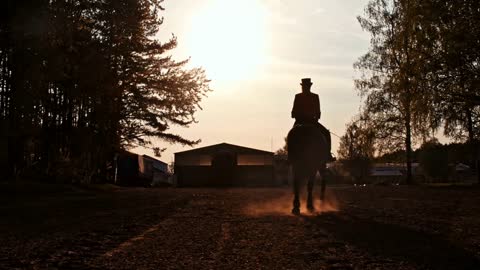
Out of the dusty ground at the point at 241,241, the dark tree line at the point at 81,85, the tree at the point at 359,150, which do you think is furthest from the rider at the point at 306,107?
the tree at the point at 359,150

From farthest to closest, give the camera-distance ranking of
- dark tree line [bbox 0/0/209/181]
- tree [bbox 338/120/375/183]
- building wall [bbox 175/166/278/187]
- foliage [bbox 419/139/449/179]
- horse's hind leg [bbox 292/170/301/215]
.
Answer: foliage [bbox 419/139/449/179]
building wall [bbox 175/166/278/187]
tree [bbox 338/120/375/183]
dark tree line [bbox 0/0/209/181]
horse's hind leg [bbox 292/170/301/215]

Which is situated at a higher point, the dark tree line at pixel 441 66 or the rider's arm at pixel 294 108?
the dark tree line at pixel 441 66

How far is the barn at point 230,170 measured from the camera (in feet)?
174

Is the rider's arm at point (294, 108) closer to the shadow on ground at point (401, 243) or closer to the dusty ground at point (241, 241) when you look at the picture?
the dusty ground at point (241, 241)

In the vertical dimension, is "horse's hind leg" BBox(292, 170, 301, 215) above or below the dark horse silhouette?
below

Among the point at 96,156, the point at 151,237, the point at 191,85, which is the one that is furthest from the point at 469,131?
the point at 151,237

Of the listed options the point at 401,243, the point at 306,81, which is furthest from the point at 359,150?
the point at 401,243

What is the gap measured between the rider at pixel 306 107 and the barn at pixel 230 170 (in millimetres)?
39122

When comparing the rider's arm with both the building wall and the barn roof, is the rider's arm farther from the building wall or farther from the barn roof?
the barn roof

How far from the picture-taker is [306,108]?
462 inches

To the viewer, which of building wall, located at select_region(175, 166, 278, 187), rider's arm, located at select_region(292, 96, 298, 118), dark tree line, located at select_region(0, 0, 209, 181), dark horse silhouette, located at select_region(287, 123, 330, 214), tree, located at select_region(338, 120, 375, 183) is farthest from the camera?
building wall, located at select_region(175, 166, 278, 187)

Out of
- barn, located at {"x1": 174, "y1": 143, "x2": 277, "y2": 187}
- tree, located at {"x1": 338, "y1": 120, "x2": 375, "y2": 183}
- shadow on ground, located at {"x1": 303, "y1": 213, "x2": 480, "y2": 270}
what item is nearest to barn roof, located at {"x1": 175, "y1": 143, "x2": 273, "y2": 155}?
barn, located at {"x1": 174, "y1": 143, "x2": 277, "y2": 187}

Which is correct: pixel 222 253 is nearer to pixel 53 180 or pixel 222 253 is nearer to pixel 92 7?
pixel 53 180

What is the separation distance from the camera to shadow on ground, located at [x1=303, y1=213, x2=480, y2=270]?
4.97 metres
